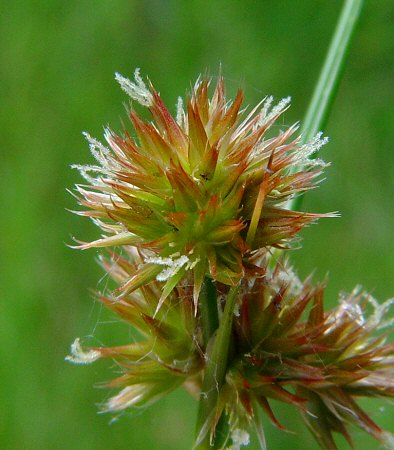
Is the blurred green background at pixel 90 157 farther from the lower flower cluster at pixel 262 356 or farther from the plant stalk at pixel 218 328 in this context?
the plant stalk at pixel 218 328

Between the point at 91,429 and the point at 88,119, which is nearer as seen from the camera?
the point at 91,429

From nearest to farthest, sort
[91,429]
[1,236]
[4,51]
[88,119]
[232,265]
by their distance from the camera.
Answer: [232,265]
[91,429]
[1,236]
[88,119]
[4,51]

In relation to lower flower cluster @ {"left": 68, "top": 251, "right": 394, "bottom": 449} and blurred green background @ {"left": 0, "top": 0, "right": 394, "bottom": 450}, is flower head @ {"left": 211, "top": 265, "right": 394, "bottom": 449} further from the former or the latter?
blurred green background @ {"left": 0, "top": 0, "right": 394, "bottom": 450}

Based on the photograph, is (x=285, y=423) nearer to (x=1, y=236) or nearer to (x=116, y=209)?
(x=1, y=236)

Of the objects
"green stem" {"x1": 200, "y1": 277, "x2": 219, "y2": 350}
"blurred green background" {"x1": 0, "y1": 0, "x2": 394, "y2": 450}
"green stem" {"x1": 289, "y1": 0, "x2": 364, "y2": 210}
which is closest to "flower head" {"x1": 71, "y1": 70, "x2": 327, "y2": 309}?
"green stem" {"x1": 200, "y1": 277, "x2": 219, "y2": 350}

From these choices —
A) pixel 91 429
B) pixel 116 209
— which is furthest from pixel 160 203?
pixel 91 429

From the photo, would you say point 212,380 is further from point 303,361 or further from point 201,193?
point 201,193
